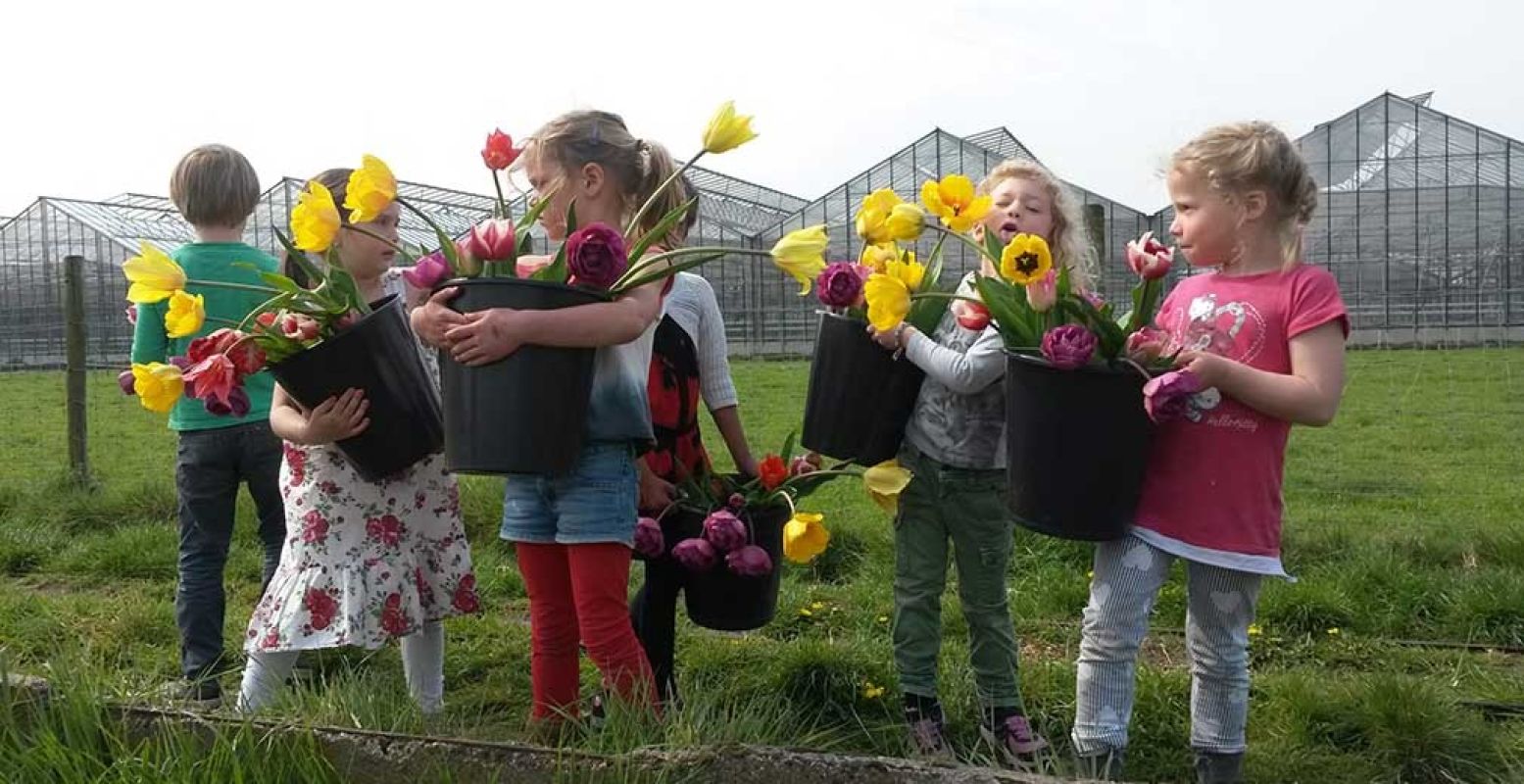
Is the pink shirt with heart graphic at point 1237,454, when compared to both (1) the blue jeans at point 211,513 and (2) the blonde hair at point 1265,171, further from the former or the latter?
(1) the blue jeans at point 211,513

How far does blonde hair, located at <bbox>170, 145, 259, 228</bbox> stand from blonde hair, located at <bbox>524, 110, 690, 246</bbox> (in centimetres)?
123

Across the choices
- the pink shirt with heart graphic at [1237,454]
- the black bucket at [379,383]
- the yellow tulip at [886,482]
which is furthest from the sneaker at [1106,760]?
the black bucket at [379,383]

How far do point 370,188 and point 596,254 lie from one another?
18.7 inches

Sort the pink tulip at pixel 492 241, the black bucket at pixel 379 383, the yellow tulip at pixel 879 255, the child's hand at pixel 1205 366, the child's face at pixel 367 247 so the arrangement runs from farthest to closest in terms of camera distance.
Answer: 1. the child's face at pixel 367 247
2. the yellow tulip at pixel 879 255
3. the black bucket at pixel 379 383
4. the pink tulip at pixel 492 241
5. the child's hand at pixel 1205 366

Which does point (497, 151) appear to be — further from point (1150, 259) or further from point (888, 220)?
point (1150, 259)

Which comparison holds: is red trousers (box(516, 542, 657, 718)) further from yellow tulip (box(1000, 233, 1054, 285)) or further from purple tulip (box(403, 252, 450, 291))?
yellow tulip (box(1000, 233, 1054, 285))

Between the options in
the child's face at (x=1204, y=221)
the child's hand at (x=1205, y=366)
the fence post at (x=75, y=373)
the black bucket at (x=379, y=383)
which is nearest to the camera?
the child's hand at (x=1205, y=366)

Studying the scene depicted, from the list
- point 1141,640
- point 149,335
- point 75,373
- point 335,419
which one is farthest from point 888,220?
point 75,373

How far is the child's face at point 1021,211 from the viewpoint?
8.97ft

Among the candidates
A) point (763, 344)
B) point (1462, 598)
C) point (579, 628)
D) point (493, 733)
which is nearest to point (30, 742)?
point (493, 733)

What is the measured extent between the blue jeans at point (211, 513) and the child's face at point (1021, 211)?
1.99m

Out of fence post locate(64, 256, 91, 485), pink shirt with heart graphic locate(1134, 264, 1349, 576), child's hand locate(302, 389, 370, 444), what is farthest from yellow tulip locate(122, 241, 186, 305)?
fence post locate(64, 256, 91, 485)

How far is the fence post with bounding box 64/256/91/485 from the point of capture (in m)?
6.00

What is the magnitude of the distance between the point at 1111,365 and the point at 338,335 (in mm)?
1449
